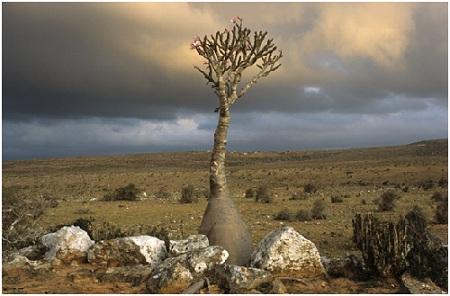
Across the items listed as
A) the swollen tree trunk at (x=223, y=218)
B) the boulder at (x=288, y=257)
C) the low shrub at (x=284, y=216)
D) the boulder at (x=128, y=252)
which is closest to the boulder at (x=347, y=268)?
the boulder at (x=288, y=257)

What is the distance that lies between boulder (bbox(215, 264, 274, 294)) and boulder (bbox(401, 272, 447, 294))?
7.07 ft

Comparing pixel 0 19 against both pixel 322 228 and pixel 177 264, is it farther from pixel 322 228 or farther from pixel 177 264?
pixel 322 228

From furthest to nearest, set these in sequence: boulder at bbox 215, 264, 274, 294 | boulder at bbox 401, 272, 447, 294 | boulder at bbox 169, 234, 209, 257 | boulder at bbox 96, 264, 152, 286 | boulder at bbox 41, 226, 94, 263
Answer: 1. boulder at bbox 41, 226, 94, 263
2. boulder at bbox 169, 234, 209, 257
3. boulder at bbox 96, 264, 152, 286
4. boulder at bbox 401, 272, 447, 294
5. boulder at bbox 215, 264, 274, 294

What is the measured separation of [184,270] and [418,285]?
12.3 ft

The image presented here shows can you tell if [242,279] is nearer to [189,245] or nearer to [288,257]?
[288,257]

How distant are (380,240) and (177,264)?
135 inches

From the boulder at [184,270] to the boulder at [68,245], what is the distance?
7.49 ft

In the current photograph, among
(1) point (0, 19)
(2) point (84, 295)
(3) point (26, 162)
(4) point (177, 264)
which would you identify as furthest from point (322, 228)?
(3) point (26, 162)

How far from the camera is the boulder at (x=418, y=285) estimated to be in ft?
26.4

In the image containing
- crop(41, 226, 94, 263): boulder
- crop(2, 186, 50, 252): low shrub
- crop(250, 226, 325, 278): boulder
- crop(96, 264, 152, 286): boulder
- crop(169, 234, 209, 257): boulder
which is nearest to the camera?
crop(250, 226, 325, 278): boulder

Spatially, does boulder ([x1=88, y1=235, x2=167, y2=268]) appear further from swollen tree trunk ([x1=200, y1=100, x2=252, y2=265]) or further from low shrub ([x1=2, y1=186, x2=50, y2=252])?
low shrub ([x1=2, y1=186, x2=50, y2=252])

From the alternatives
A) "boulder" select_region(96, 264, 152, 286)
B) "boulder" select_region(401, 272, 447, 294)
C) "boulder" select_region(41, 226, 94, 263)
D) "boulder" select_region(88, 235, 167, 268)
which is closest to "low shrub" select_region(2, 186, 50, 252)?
"boulder" select_region(41, 226, 94, 263)

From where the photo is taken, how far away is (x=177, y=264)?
860 cm

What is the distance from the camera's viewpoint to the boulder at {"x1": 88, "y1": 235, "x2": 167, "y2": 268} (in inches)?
382
